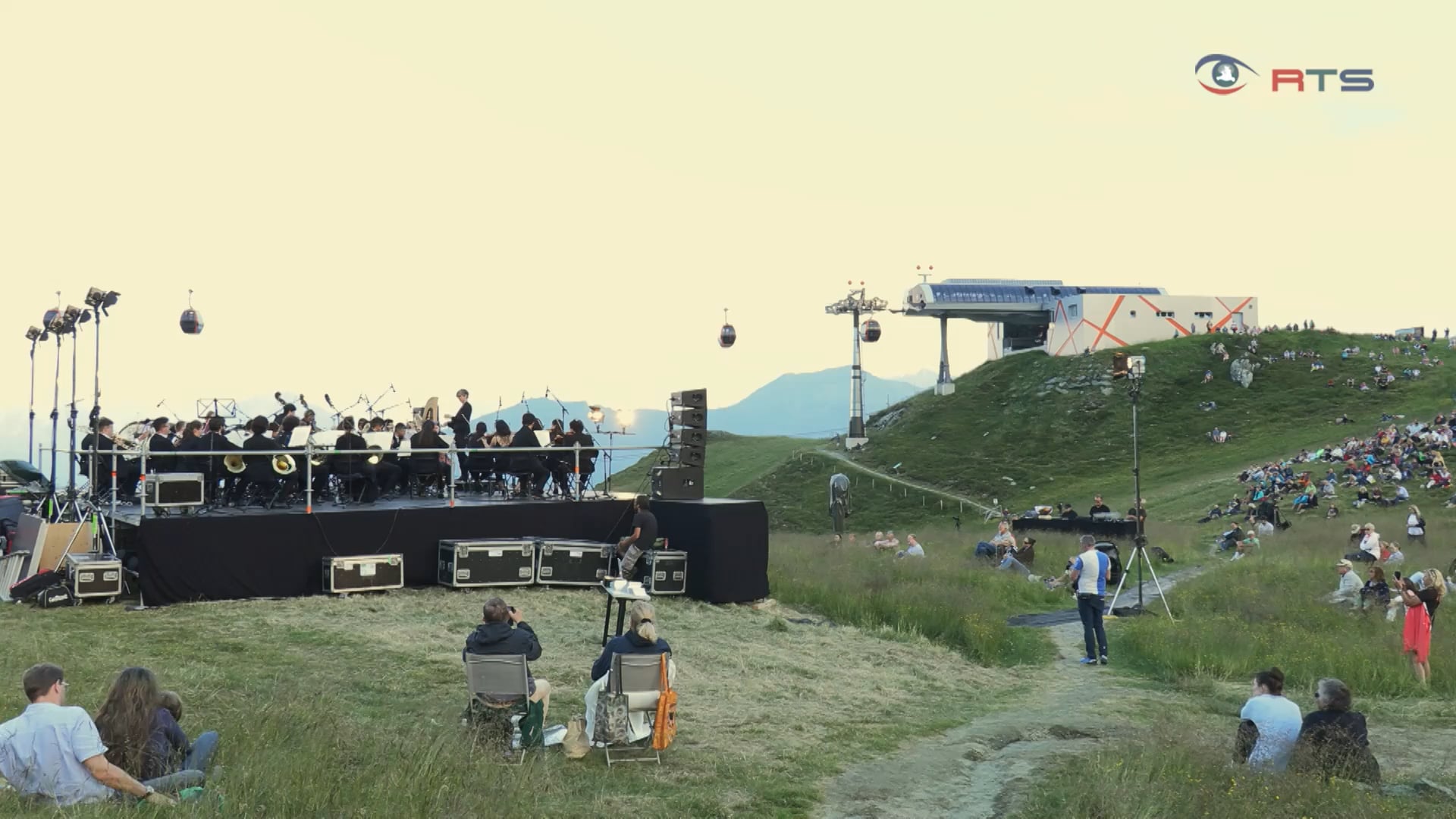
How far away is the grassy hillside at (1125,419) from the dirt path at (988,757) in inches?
1809

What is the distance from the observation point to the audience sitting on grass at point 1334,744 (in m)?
9.35

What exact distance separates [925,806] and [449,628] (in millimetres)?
8114

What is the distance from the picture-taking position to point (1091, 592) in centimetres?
1734

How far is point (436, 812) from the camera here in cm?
779

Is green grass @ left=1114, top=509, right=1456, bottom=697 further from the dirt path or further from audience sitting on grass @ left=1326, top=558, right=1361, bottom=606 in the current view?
the dirt path

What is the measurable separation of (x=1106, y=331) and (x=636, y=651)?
9712cm

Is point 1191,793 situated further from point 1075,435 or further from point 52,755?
point 1075,435

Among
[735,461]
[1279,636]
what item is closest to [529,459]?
[1279,636]

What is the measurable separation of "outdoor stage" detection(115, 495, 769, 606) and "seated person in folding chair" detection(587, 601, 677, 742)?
28.5ft

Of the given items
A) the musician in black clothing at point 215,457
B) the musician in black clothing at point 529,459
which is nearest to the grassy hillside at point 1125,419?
the musician in black clothing at point 529,459

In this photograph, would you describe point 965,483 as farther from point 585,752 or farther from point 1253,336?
point 585,752

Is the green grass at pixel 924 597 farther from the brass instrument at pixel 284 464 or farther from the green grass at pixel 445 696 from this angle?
the brass instrument at pixel 284 464

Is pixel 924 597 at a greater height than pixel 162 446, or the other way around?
pixel 162 446

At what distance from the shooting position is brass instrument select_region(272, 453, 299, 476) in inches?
715
